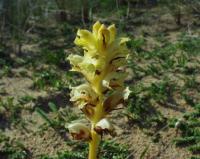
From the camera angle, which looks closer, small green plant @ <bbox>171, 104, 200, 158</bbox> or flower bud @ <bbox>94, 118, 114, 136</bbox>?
flower bud @ <bbox>94, 118, 114, 136</bbox>

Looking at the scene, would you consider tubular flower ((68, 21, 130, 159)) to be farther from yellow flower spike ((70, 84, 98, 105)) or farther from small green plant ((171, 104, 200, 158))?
small green plant ((171, 104, 200, 158))

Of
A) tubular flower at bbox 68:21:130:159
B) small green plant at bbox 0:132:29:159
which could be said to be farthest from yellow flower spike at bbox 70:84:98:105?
small green plant at bbox 0:132:29:159

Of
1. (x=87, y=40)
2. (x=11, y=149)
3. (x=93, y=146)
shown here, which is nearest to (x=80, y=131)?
(x=93, y=146)

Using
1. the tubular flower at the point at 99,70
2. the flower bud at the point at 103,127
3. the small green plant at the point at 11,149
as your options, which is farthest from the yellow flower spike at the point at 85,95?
the small green plant at the point at 11,149

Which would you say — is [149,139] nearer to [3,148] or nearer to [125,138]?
[125,138]

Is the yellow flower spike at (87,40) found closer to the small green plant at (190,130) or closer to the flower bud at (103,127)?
the flower bud at (103,127)

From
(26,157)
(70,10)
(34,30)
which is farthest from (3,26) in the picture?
(26,157)

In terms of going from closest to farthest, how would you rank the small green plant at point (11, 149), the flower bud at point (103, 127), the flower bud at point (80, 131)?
the flower bud at point (103, 127) < the flower bud at point (80, 131) < the small green plant at point (11, 149)

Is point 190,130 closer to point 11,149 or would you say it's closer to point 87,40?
point 11,149

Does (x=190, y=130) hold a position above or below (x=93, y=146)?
below

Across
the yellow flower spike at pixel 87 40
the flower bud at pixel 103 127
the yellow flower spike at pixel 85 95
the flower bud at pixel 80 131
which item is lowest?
the flower bud at pixel 80 131
